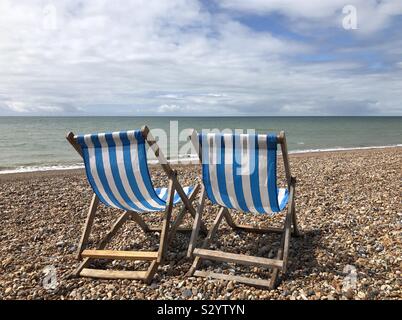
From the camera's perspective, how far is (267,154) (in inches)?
128

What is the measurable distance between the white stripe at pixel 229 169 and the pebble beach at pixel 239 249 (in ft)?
2.10

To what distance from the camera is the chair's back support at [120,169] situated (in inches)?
135

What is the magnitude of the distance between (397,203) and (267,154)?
9.43 ft

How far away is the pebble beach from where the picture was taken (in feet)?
10.1

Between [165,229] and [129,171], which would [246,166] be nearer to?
[165,229]

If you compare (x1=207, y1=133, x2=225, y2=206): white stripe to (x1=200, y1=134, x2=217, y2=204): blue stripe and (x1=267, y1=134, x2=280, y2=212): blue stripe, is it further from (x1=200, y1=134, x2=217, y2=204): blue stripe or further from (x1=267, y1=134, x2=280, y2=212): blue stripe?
(x1=267, y1=134, x2=280, y2=212): blue stripe

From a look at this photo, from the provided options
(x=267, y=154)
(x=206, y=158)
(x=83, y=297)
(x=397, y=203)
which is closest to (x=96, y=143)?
(x=206, y=158)

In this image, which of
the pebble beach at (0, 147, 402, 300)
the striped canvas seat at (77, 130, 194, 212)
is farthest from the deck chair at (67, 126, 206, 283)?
the pebble beach at (0, 147, 402, 300)

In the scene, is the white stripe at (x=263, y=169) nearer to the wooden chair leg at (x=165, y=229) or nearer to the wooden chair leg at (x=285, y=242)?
the wooden chair leg at (x=285, y=242)

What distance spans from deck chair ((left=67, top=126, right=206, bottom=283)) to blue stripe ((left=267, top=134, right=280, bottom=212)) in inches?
37.0

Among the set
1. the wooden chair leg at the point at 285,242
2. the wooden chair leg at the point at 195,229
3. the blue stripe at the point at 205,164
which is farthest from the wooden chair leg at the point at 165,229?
the wooden chair leg at the point at 285,242

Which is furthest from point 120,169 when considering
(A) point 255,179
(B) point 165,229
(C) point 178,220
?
(A) point 255,179

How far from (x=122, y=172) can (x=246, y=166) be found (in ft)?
3.85
